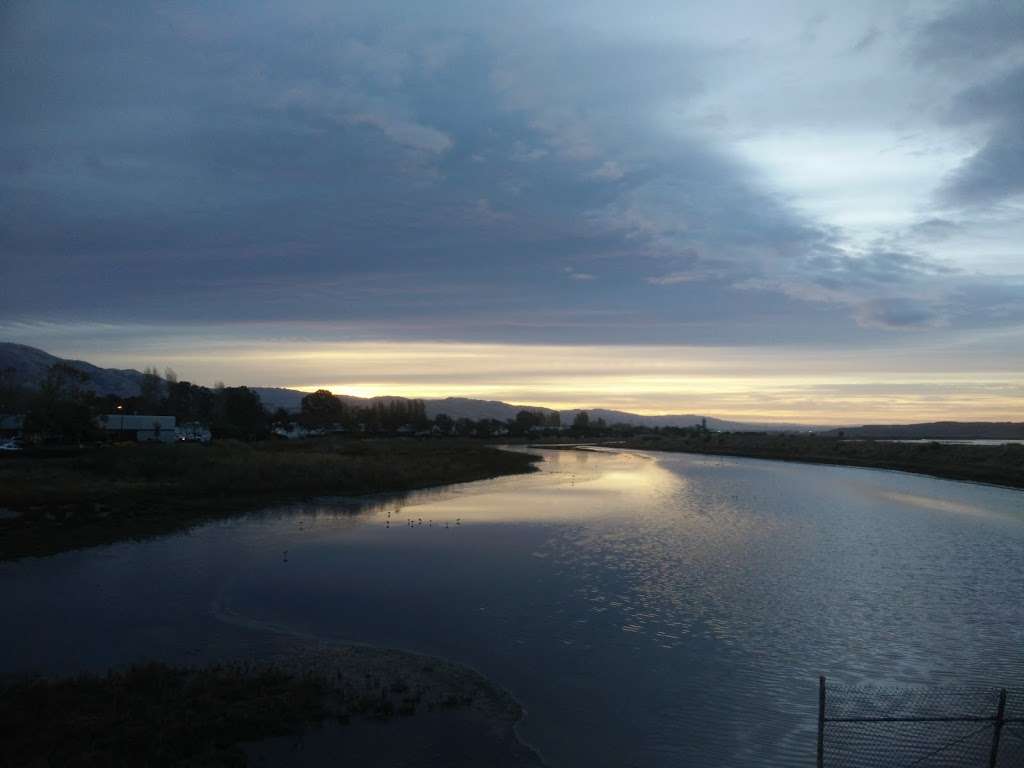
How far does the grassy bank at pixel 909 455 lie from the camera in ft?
188

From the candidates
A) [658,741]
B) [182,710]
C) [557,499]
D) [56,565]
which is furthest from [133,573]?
[557,499]

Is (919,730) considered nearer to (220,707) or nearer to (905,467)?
(220,707)

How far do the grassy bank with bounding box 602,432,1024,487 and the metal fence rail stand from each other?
4677 centimetres

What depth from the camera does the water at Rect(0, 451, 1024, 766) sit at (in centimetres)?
1093

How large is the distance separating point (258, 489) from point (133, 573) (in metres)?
→ 19.0

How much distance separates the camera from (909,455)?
77062 millimetres

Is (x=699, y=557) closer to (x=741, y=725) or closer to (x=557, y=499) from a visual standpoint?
(x=741, y=725)

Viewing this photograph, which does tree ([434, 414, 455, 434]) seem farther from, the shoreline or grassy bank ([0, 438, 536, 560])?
grassy bank ([0, 438, 536, 560])

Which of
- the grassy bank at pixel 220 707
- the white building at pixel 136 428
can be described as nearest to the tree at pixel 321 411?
the white building at pixel 136 428

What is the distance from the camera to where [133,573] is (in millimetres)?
18656

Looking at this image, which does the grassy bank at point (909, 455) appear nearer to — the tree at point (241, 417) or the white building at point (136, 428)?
the tree at point (241, 417)

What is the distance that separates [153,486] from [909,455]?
73613mm

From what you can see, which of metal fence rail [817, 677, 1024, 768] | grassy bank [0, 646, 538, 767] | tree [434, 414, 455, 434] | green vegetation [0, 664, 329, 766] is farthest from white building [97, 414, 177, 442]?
tree [434, 414, 455, 434]

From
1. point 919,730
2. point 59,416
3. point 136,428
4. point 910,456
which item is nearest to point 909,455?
point 910,456
